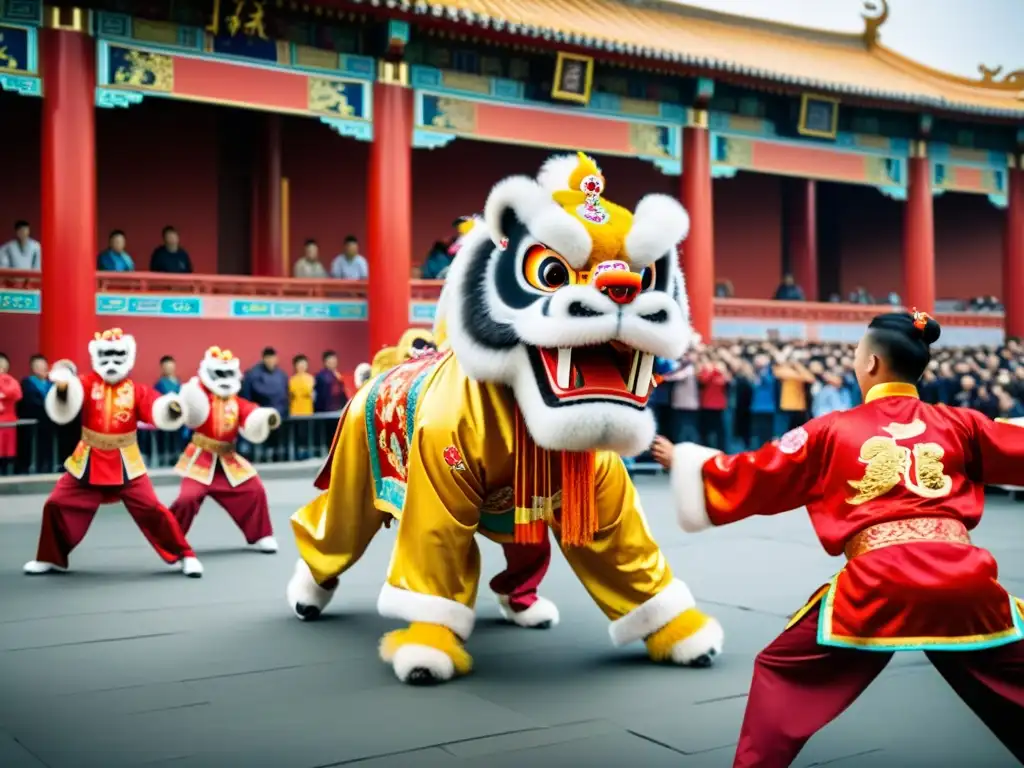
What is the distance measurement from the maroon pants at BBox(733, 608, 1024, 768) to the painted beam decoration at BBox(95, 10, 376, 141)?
11.3m

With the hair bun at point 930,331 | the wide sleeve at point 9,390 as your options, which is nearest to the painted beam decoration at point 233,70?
the wide sleeve at point 9,390

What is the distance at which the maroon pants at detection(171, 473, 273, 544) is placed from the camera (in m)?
7.01

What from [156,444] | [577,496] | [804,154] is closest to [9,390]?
→ [156,444]

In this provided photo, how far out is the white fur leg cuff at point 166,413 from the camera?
6.64m

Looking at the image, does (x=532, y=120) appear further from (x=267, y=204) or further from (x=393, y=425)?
(x=393, y=425)

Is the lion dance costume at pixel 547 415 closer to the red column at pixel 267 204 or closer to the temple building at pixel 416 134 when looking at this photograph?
the temple building at pixel 416 134

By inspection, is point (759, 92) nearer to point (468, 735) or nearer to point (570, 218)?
point (570, 218)

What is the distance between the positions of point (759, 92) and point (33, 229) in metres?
10.5

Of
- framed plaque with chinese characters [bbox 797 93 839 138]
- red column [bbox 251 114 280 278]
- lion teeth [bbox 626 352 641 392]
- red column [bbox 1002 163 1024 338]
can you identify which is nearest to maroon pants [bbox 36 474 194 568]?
lion teeth [bbox 626 352 641 392]

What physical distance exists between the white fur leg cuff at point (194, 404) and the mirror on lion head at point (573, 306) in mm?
2980

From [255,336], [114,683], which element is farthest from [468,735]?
[255,336]

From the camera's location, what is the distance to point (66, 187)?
12.0 meters

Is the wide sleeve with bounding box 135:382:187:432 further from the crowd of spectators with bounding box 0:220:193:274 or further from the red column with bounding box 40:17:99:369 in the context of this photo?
the crowd of spectators with bounding box 0:220:193:274

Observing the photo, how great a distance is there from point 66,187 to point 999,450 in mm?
11003
